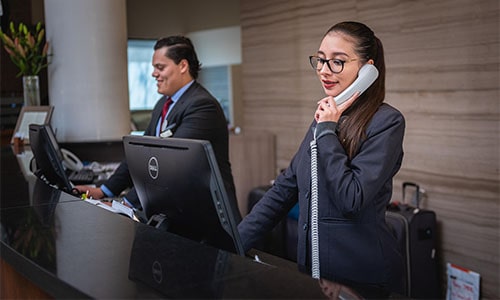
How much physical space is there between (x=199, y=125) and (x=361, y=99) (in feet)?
4.01

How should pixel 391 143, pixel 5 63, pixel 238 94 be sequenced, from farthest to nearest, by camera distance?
pixel 238 94
pixel 5 63
pixel 391 143

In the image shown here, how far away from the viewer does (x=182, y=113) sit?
3119mm

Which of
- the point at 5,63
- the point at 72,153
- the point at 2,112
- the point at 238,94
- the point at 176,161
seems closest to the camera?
the point at 176,161

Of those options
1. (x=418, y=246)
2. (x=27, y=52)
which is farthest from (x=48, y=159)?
(x=27, y=52)

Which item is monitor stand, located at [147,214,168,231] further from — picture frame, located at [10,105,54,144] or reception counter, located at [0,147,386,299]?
picture frame, located at [10,105,54,144]

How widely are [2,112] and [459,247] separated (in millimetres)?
4354

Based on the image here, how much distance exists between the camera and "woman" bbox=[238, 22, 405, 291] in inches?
72.6

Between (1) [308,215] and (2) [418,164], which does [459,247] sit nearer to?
(2) [418,164]

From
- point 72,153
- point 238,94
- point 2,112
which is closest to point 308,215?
point 72,153

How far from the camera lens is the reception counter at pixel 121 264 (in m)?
1.17

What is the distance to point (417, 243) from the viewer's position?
3.92 m

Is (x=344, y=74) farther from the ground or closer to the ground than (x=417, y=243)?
farther from the ground

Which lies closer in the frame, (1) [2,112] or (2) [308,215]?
(2) [308,215]

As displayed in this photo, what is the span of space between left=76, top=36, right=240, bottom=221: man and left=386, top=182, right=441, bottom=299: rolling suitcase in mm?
1250
